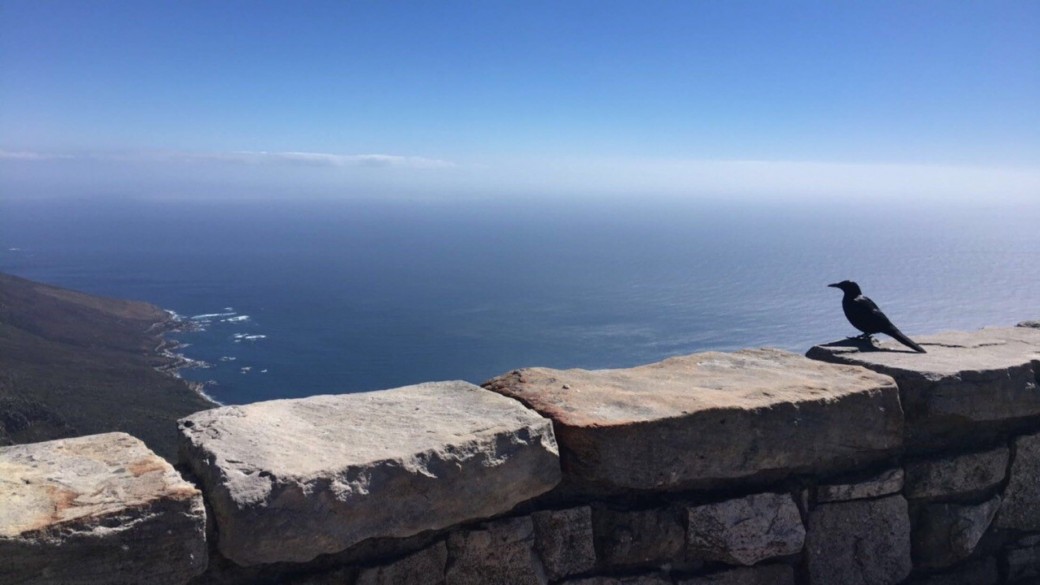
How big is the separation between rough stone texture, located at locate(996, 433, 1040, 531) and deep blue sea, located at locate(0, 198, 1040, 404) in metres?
17.4

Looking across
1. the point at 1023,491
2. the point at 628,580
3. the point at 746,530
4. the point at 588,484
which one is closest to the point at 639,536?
the point at 628,580

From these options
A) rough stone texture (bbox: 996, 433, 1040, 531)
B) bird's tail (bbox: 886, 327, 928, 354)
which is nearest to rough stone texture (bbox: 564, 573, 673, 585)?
rough stone texture (bbox: 996, 433, 1040, 531)

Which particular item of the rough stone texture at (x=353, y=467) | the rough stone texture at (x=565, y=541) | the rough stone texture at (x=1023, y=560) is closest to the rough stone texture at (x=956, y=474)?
the rough stone texture at (x=1023, y=560)

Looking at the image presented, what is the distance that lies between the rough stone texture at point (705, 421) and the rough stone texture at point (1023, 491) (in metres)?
0.68

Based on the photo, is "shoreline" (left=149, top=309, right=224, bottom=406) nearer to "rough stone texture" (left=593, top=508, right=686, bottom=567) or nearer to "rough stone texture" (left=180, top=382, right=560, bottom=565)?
"rough stone texture" (left=180, top=382, right=560, bottom=565)

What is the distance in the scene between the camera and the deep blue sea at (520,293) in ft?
181

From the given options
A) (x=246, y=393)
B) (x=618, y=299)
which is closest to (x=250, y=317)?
(x=246, y=393)

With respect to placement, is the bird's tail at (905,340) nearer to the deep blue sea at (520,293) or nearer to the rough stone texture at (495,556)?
the rough stone texture at (495,556)

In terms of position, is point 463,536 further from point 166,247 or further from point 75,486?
point 166,247

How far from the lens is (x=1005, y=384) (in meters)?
3.49

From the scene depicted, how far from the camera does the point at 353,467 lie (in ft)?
7.40

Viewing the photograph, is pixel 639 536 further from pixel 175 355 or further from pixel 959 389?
pixel 175 355

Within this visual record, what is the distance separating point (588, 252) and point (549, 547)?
429ft

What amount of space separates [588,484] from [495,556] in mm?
470
